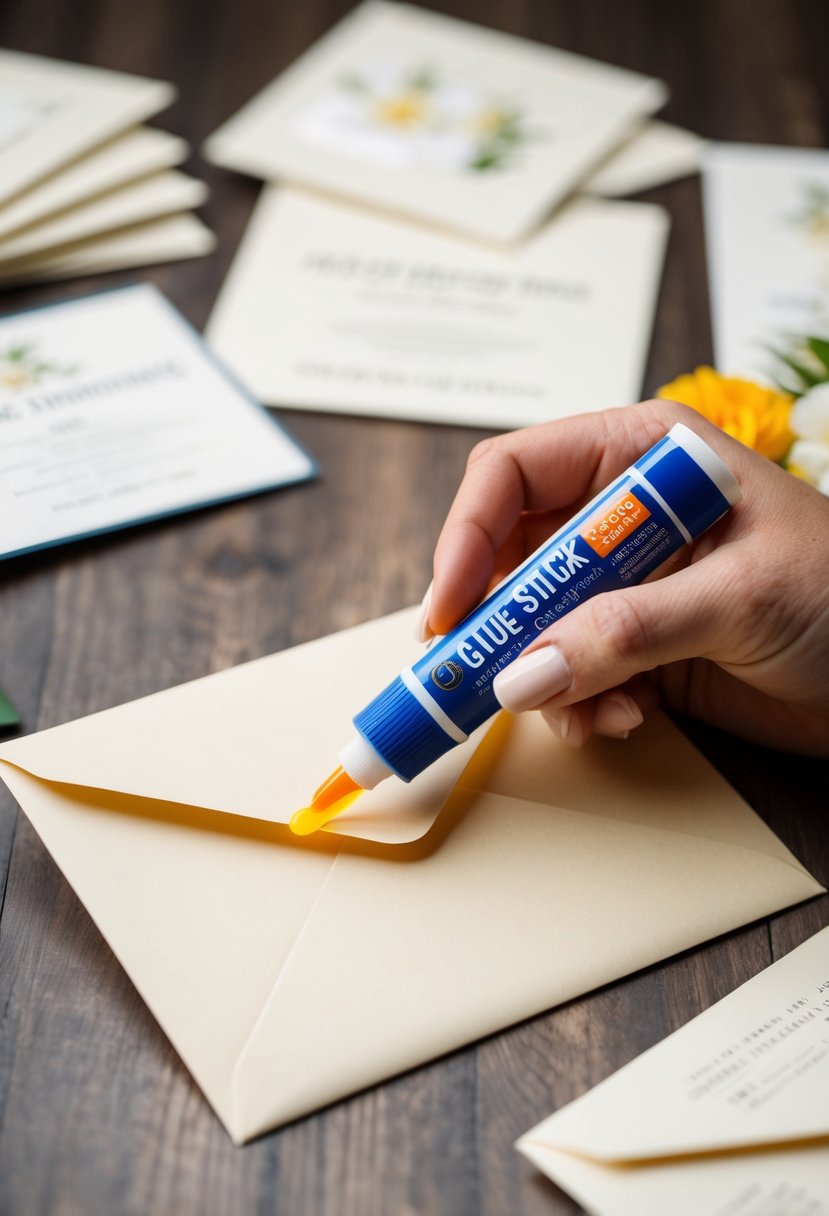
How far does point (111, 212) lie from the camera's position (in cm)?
95

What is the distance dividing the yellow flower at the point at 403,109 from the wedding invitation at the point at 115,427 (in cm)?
35

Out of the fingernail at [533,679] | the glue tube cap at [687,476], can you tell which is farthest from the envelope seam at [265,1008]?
the glue tube cap at [687,476]

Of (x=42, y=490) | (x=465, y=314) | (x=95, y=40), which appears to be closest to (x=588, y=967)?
(x=42, y=490)

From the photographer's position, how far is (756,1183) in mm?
450

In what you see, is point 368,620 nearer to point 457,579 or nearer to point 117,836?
point 457,579

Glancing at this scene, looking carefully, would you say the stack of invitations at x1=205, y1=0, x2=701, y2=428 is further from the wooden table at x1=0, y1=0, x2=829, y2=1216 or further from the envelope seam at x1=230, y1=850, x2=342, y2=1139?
the envelope seam at x1=230, y1=850, x2=342, y2=1139

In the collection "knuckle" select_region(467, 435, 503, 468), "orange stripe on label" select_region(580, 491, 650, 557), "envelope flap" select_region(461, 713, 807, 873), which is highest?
"orange stripe on label" select_region(580, 491, 650, 557)

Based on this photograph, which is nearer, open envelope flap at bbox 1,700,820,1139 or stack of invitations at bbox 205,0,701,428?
open envelope flap at bbox 1,700,820,1139

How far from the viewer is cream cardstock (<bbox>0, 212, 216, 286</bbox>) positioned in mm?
915

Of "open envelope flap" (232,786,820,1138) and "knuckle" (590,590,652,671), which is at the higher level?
"knuckle" (590,590,652,671)

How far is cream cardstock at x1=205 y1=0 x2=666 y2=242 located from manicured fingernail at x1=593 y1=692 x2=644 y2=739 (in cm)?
54

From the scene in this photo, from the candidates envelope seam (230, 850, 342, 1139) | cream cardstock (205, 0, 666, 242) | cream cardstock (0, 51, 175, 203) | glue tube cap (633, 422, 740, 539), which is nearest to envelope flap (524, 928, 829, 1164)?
envelope seam (230, 850, 342, 1139)

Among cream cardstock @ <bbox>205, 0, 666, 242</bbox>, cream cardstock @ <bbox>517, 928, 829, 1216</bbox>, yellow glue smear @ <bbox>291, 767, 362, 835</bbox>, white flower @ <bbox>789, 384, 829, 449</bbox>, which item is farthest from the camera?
cream cardstock @ <bbox>205, 0, 666, 242</bbox>

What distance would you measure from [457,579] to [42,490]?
12.3 inches
